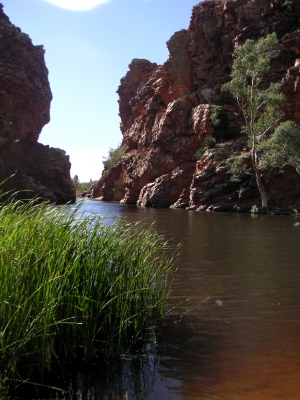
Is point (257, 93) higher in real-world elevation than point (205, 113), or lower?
lower

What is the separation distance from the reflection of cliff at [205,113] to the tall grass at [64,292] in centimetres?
3534

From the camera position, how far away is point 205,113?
5209cm

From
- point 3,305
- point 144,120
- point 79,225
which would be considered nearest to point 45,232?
point 79,225

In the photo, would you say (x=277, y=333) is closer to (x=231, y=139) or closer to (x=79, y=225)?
(x=79, y=225)

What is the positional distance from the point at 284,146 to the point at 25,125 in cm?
Result: 3998

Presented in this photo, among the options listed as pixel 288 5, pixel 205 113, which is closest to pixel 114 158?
pixel 205 113

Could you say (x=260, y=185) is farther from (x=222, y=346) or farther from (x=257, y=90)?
(x=222, y=346)

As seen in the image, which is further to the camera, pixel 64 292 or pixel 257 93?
pixel 257 93

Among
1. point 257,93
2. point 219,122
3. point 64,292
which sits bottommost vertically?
point 64,292

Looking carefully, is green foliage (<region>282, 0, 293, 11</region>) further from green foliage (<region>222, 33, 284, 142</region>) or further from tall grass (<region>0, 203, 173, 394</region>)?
tall grass (<region>0, 203, 173, 394</region>)

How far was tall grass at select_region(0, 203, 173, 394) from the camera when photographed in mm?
4902

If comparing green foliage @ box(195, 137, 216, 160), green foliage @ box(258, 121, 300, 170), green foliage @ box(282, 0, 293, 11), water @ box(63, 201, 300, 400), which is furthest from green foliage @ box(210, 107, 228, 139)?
water @ box(63, 201, 300, 400)

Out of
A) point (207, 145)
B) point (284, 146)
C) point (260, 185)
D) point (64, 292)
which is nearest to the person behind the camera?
point (64, 292)

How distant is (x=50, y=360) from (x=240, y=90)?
37.8m
